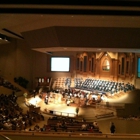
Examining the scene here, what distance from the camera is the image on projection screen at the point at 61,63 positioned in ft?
83.4

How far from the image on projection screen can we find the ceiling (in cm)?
1055

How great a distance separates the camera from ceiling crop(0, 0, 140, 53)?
7.51m

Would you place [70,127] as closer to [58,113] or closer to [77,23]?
[58,113]

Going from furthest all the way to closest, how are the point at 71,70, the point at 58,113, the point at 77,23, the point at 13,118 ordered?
the point at 71,70 < the point at 58,113 < the point at 13,118 < the point at 77,23

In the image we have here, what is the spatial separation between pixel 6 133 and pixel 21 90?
1571 cm

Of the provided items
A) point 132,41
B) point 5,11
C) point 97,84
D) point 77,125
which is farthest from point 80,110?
point 5,11

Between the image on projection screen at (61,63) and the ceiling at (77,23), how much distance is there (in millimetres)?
10555

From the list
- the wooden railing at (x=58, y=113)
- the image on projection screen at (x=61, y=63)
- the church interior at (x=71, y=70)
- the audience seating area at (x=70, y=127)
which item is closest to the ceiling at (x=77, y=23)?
the church interior at (x=71, y=70)

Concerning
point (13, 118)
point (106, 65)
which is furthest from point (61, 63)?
point (13, 118)

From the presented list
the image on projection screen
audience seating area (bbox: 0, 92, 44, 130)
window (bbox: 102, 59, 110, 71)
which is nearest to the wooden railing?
audience seating area (bbox: 0, 92, 44, 130)

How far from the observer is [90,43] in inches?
493

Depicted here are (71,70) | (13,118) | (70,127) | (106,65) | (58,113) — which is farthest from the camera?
(71,70)

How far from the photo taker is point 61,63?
2556cm

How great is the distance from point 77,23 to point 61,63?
1542 cm
